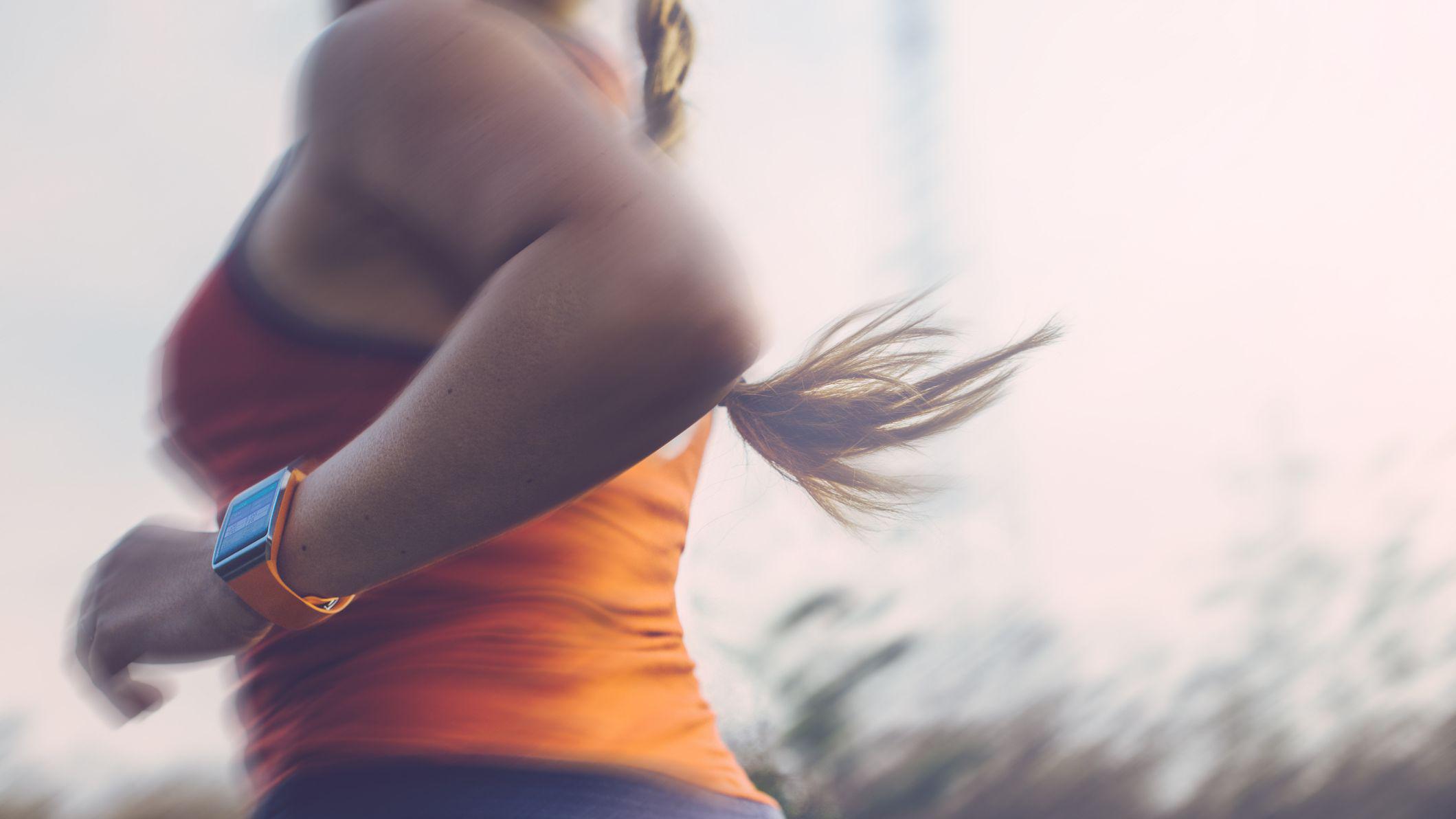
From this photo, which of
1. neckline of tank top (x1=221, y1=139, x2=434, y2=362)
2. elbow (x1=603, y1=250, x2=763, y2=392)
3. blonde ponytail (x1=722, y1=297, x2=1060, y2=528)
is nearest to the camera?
elbow (x1=603, y1=250, x2=763, y2=392)

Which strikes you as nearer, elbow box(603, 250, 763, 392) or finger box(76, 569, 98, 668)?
elbow box(603, 250, 763, 392)

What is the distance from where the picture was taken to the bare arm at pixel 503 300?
54 centimetres

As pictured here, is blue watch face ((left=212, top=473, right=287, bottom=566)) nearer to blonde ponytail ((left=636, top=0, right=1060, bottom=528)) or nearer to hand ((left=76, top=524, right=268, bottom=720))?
hand ((left=76, top=524, right=268, bottom=720))

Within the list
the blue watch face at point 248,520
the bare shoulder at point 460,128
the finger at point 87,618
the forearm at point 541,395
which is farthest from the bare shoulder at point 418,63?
the finger at point 87,618

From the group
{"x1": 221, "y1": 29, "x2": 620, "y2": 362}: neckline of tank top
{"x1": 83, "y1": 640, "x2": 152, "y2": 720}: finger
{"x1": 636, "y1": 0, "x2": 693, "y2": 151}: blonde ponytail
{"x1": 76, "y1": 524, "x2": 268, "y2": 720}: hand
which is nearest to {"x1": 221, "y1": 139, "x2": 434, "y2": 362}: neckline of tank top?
{"x1": 221, "y1": 29, "x2": 620, "y2": 362}: neckline of tank top

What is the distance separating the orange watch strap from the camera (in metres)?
0.60

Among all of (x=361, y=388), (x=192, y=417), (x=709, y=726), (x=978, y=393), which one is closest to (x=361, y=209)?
(x=361, y=388)

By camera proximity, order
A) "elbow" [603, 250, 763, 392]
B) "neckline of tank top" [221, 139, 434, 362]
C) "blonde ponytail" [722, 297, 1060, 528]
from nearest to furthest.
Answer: "elbow" [603, 250, 763, 392] < "neckline of tank top" [221, 139, 434, 362] < "blonde ponytail" [722, 297, 1060, 528]

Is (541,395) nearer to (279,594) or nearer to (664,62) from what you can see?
(279,594)

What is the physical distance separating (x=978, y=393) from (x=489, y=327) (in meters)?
0.63

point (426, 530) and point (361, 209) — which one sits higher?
point (361, 209)

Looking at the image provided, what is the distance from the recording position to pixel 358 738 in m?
0.62

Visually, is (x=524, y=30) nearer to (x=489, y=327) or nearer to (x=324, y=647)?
(x=489, y=327)

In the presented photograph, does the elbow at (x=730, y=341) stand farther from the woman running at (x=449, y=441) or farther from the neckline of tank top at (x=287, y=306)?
the neckline of tank top at (x=287, y=306)
